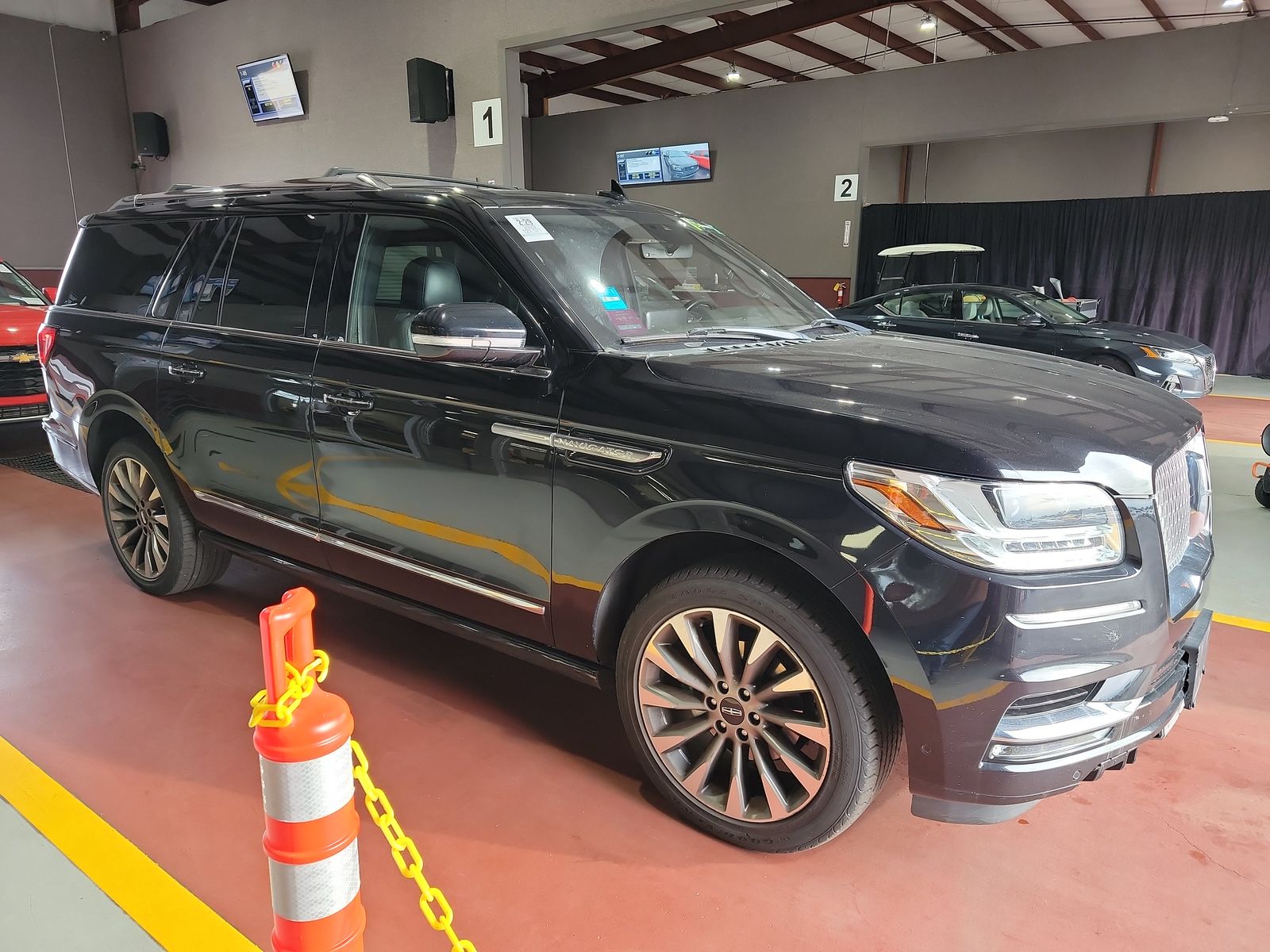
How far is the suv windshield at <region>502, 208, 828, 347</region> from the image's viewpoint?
7.67 ft

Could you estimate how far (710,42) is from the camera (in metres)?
13.0

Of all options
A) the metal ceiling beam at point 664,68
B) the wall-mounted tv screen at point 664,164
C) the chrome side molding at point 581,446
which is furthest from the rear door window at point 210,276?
the wall-mounted tv screen at point 664,164

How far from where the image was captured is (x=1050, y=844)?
2.15 meters

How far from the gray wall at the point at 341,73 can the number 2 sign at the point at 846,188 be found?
6015 mm

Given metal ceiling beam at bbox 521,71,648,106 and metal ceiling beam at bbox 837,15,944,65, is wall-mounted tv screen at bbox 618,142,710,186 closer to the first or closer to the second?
metal ceiling beam at bbox 521,71,648,106

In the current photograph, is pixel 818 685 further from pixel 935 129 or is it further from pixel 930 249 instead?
pixel 935 129

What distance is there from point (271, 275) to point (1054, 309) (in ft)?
28.7

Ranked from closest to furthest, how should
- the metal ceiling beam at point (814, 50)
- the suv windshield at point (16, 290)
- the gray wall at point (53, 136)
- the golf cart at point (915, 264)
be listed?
1. the suv windshield at point (16, 290)
2. the gray wall at point (53, 136)
3. the golf cart at point (915, 264)
4. the metal ceiling beam at point (814, 50)

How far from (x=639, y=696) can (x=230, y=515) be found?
1.91 metres

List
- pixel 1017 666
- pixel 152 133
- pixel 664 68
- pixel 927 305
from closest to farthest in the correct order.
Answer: pixel 1017 666, pixel 927 305, pixel 152 133, pixel 664 68

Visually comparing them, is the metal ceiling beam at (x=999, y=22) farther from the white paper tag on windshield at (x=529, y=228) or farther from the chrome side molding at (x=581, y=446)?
the chrome side molding at (x=581, y=446)

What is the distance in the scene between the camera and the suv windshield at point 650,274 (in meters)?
2.34

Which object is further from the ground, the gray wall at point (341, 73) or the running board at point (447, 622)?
the gray wall at point (341, 73)

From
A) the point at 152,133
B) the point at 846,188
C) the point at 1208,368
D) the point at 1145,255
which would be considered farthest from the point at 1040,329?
the point at 152,133
